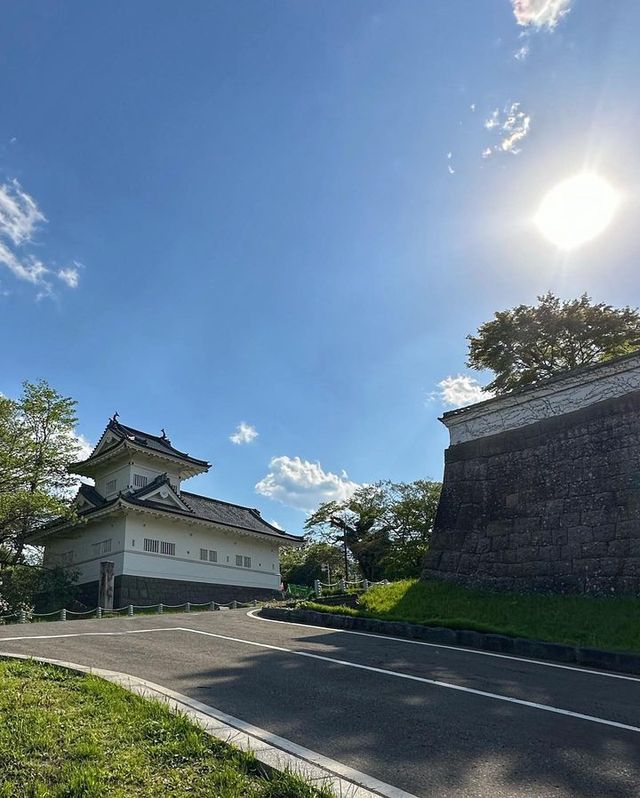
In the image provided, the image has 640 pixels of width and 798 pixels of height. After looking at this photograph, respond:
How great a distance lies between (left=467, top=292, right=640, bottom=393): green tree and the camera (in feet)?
86.5

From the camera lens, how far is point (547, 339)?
1080 inches

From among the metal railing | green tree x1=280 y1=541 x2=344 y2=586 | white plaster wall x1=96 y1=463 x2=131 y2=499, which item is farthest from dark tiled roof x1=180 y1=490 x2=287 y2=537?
green tree x1=280 y1=541 x2=344 y2=586

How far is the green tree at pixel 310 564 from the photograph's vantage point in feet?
156

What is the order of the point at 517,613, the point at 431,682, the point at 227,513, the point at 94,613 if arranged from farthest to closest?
the point at 227,513 → the point at 94,613 → the point at 517,613 → the point at 431,682

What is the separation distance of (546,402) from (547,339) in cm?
1479

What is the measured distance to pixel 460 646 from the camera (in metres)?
9.69

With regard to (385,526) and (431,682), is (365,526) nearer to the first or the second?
(385,526)

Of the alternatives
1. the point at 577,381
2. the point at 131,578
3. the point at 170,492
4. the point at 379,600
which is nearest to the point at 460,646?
the point at 379,600

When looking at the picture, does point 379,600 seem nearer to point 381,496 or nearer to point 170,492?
point 170,492

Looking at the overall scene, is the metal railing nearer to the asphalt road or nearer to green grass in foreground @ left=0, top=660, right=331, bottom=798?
the asphalt road

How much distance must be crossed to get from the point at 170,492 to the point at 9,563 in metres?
7.83

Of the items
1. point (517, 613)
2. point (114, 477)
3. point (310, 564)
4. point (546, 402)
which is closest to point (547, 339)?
point (546, 402)

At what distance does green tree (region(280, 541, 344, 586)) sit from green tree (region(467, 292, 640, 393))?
999 inches

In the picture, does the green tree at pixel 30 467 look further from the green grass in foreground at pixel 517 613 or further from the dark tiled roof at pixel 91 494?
the green grass in foreground at pixel 517 613
